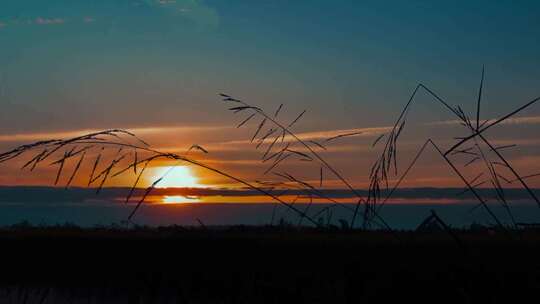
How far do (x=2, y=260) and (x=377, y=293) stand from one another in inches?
68.2

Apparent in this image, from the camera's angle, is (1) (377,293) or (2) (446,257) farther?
(2) (446,257)

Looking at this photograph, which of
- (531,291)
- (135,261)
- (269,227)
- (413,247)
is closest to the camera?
(531,291)

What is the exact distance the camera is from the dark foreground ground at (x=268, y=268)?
2268mm

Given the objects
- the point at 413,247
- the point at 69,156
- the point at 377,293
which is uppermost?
the point at 69,156

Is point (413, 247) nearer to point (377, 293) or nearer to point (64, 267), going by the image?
point (377, 293)

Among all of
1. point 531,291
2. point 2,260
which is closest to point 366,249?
point 531,291

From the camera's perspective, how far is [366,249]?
2793 mm

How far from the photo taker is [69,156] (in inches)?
86.7

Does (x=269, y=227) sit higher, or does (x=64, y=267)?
(x=269, y=227)

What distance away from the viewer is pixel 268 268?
265 centimetres

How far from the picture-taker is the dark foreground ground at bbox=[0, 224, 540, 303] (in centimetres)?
227

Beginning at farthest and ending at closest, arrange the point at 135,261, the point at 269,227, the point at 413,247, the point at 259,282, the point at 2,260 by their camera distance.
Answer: the point at 269,227 → the point at 2,260 → the point at 135,261 → the point at 413,247 → the point at 259,282

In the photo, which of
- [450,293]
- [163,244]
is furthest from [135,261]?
[450,293]

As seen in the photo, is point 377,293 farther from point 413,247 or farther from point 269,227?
point 269,227
